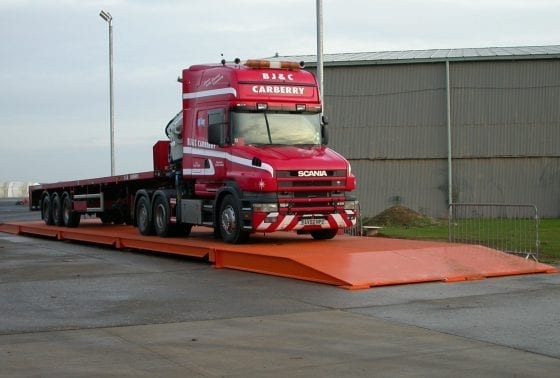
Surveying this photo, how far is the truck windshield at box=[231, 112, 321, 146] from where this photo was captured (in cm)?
1653

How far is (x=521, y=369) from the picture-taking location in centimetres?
736

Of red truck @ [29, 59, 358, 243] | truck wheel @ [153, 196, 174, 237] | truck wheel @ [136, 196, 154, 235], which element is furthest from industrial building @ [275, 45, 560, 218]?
red truck @ [29, 59, 358, 243]

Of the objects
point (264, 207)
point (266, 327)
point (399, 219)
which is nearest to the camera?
point (266, 327)

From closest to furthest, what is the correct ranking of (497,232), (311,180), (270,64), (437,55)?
(311,180) → (270,64) → (497,232) → (437,55)

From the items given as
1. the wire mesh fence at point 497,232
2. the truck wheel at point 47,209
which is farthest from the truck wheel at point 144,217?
the truck wheel at point 47,209

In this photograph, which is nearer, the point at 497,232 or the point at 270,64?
the point at 270,64

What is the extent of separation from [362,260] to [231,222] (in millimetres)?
3654

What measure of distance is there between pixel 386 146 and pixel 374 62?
13.3 feet

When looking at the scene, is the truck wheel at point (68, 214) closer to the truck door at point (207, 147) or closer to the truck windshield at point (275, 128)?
the truck door at point (207, 147)

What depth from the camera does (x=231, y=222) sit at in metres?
16.4

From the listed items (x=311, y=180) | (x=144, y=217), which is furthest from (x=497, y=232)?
(x=144, y=217)

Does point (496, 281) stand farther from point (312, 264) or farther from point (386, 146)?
point (386, 146)

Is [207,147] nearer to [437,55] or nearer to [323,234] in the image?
[323,234]

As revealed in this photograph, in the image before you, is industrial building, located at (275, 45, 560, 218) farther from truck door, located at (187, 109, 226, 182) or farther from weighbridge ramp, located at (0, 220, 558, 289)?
weighbridge ramp, located at (0, 220, 558, 289)
